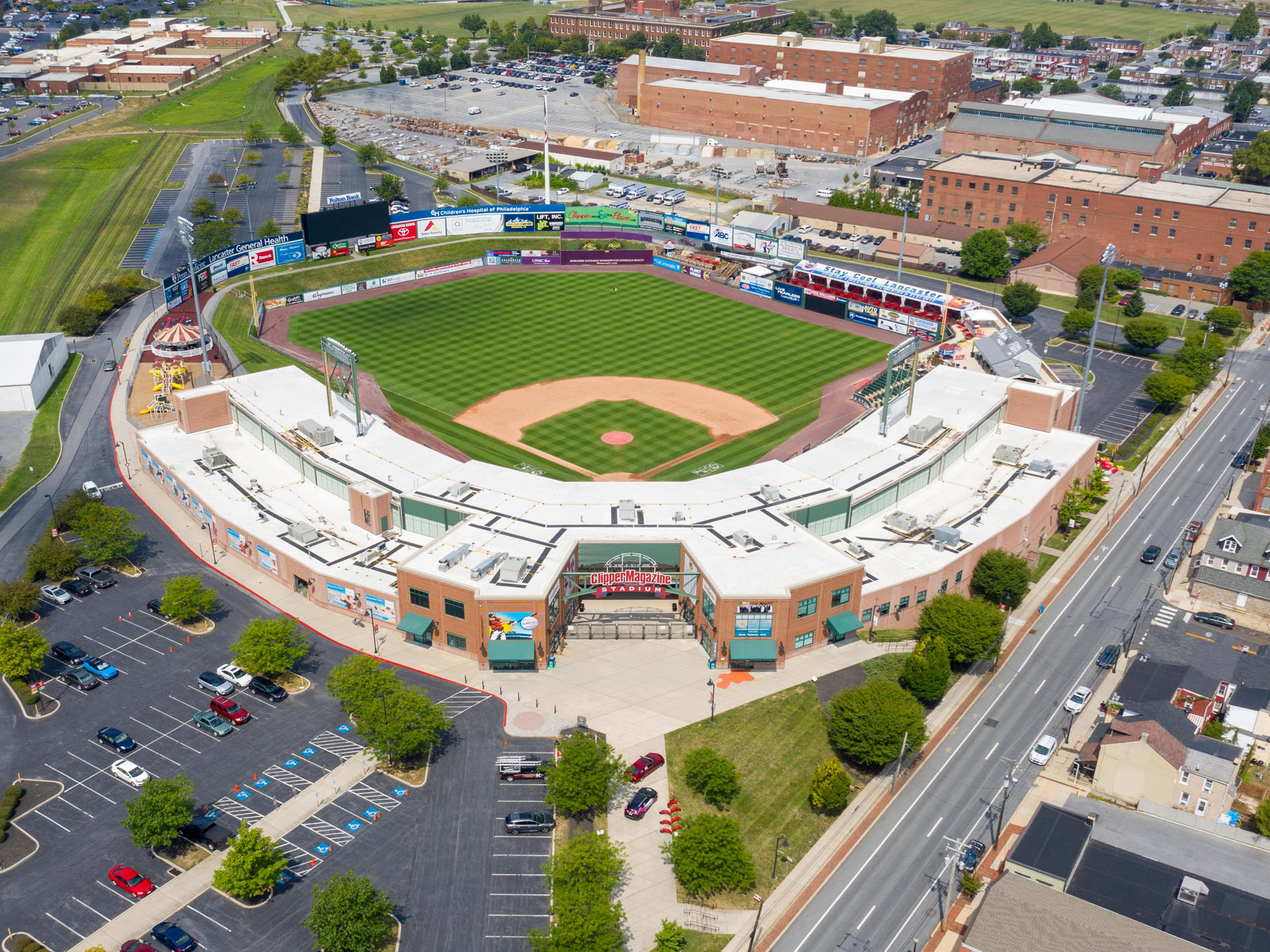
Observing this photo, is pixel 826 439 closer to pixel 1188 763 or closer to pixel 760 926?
pixel 1188 763

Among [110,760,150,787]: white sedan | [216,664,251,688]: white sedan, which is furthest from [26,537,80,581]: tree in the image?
[110,760,150,787]: white sedan

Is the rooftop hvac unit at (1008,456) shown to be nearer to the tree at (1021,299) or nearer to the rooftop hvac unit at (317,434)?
the tree at (1021,299)

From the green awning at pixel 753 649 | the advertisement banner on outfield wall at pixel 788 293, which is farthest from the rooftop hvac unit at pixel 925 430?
the advertisement banner on outfield wall at pixel 788 293

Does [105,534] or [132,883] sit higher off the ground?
[105,534]

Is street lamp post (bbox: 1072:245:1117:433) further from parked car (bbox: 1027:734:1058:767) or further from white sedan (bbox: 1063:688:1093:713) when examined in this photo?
parked car (bbox: 1027:734:1058:767)

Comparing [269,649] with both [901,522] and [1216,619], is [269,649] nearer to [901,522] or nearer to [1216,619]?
[901,522]

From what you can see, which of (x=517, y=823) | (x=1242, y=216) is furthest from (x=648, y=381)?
(x=1242, y=216)

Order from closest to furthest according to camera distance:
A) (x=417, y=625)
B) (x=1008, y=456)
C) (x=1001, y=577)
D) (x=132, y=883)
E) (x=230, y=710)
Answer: (x=132, y=883) → (x=230, y=710) → (x=417, y=625) → (x=1001, y=577) → (x=1008, y=456)

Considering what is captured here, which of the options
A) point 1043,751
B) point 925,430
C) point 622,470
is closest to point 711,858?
point 1043,751
